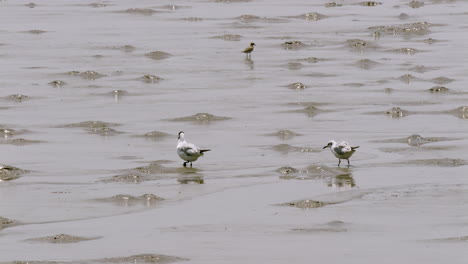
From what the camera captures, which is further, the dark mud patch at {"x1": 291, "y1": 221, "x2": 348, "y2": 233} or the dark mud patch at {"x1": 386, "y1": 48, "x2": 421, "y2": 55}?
the dark mud patch at {"x1": 386, "y1": 48, "x2": 421, "y2": 55}

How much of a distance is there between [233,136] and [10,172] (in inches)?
228

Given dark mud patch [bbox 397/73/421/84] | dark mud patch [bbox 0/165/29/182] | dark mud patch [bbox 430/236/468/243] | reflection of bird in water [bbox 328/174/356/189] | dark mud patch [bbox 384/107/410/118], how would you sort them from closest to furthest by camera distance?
dark mud patch [bbox 430/236/468/243] → reflection of bird in water [bbox 328/174/356/189] → dark mud patch [bbox 0/165/29/182] → dark mud patch [bbox 384/107/410/118] → dark mud patch [bbox 397/73/421/84]

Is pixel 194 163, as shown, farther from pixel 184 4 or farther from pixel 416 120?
pixel 184 4

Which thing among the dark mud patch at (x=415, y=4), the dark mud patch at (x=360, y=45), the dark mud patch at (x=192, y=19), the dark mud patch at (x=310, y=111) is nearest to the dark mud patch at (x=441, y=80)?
the dark mud patch at (x=310, y=111)

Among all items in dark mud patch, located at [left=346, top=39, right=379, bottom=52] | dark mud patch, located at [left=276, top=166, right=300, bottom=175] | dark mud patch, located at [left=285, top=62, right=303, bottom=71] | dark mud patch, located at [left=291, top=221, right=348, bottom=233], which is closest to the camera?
dark mud patch, located at [left=291, top=221, right=348, bottom=233]

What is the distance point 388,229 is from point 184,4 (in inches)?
1451

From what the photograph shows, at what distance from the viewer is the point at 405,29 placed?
49250 mm

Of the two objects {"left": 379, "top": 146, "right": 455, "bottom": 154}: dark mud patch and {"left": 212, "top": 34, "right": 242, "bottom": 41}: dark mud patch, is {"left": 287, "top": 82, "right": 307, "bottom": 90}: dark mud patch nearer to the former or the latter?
{"left": 379, "top": 146, "right": 455, "bottom": 154}: dark mud patch

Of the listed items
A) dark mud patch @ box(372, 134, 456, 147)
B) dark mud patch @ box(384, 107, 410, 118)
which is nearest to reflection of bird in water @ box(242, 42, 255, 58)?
dark mud patch @ box(384, 107, 410, 118)

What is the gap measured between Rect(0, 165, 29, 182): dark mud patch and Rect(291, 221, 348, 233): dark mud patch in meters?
6.41

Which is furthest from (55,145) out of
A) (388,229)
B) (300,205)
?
(388,229)

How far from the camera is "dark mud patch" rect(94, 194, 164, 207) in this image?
2397 centimetres

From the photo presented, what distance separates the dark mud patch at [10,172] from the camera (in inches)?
1029

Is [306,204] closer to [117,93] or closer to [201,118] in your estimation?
[201,118]
